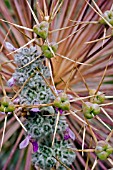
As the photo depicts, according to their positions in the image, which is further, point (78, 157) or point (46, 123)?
point (78, 157)

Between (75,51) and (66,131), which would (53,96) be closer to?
(66,131)

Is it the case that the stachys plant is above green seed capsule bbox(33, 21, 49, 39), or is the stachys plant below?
below

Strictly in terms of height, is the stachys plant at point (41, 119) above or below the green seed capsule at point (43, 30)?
below

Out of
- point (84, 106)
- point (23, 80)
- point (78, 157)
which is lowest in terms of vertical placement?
point (78, 157)

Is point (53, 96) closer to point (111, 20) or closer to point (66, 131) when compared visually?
point (66, 131)

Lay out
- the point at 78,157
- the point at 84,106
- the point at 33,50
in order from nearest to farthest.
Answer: the point at 84,106 → the point at 33,50 → the point at 78,157

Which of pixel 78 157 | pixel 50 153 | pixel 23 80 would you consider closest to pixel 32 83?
pixel 23 80

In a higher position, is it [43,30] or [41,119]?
[43,30]

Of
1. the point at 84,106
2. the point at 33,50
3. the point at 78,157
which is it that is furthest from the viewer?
the point at 78,157

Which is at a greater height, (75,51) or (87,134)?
(75,51)
